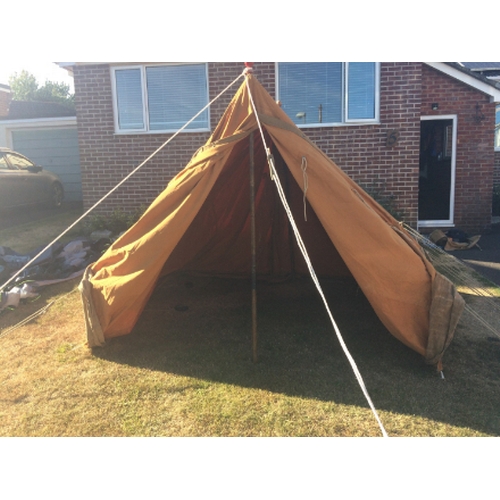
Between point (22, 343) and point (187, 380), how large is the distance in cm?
197

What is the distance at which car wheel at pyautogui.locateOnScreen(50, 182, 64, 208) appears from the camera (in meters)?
11.9

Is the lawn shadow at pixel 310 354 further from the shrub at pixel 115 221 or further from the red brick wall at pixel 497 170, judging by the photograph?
the red brick wall at pixel 497 170

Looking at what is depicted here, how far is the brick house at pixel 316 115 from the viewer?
8.31 meters

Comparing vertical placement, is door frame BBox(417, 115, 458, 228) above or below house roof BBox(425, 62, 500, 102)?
below

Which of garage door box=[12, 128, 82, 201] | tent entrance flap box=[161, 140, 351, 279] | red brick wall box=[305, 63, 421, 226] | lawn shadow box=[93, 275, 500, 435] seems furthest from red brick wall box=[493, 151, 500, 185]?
garage door box=[12, 128, 82, 201]

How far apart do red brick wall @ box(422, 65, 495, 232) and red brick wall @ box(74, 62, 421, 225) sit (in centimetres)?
105

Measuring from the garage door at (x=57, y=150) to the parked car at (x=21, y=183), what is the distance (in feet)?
6.52

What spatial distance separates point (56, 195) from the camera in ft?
39.7

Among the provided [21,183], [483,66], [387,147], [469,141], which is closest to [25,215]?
[21,183]

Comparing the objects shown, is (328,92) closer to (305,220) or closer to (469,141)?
(469,141)

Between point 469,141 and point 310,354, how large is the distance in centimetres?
706

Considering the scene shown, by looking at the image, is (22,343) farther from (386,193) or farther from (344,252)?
(386,193)

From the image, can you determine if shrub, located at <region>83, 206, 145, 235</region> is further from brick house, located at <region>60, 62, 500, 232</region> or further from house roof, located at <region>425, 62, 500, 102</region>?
house roof, located at <region>425, 62, 500, 102</region>

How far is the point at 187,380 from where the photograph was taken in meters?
3.74
